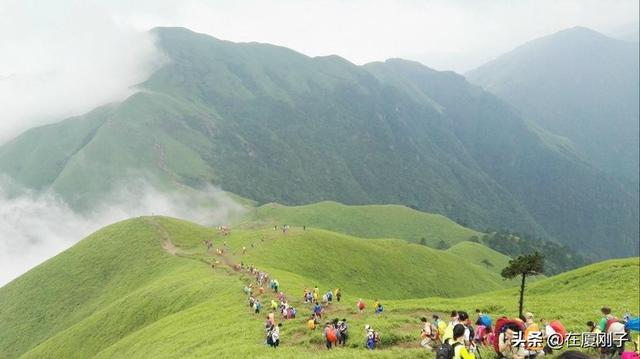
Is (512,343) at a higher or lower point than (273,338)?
higher

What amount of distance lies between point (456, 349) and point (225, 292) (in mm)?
53844

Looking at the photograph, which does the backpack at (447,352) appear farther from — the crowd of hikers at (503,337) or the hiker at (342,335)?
the hiker at (342,335)

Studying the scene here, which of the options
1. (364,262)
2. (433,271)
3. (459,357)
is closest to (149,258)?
(364,262)

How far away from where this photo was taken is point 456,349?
53.7ft

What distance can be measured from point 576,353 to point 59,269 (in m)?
126

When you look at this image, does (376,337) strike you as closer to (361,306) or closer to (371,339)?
(371,339)

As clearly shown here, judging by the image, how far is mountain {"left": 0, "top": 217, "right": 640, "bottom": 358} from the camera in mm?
44750

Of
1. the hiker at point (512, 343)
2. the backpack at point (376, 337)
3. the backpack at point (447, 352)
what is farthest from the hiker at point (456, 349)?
the backpack at point (376, 337)

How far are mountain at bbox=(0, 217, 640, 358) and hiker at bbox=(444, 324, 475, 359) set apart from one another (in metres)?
12.6

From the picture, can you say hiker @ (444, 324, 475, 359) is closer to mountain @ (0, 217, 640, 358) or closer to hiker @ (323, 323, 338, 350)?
mountain @ (0, 217, 640, 358)

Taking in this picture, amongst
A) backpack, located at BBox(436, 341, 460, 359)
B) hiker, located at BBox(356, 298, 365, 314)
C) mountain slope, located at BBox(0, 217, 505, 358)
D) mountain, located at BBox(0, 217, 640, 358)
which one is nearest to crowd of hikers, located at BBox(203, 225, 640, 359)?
backpack, located at BBox(436, 341, 460, 359)

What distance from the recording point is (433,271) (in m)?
130

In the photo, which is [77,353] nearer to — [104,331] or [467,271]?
[104,331]

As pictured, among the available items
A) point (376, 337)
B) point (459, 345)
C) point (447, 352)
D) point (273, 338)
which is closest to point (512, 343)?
point (447, 352)
